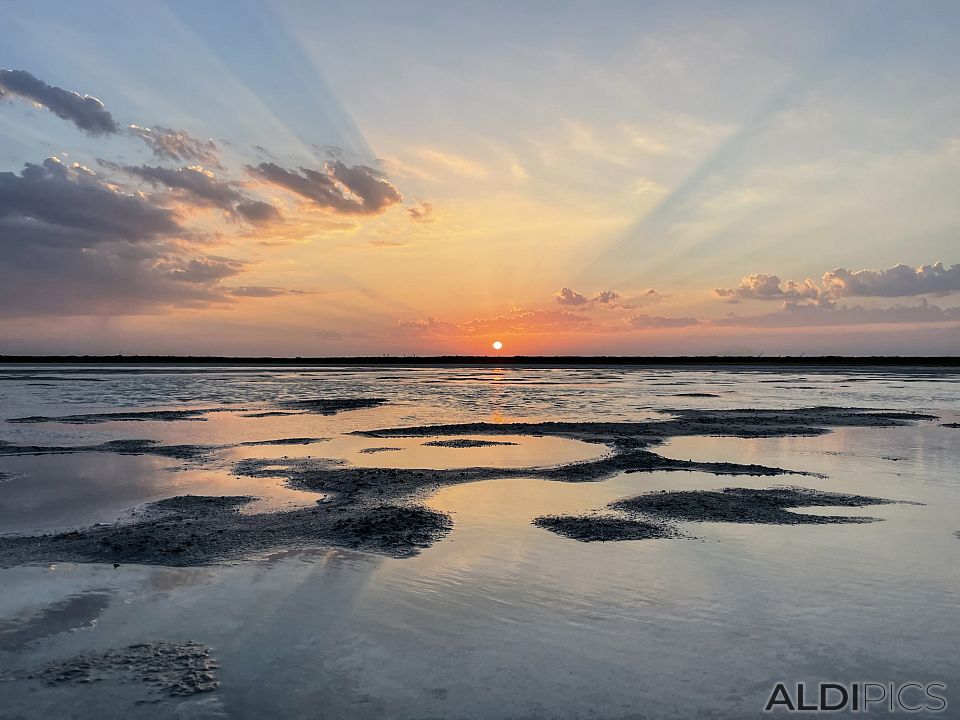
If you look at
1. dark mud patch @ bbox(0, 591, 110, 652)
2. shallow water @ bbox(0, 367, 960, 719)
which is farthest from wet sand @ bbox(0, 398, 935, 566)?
dark mud patch @ bbox(0, 591, 110, 652)

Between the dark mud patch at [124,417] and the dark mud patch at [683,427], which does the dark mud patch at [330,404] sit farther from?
the dark mud patch at [683,427]

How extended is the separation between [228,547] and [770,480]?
1106 cm

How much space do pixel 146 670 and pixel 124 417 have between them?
996 inches

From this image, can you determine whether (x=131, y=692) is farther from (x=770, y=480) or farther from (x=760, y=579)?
(x=770, y=480)

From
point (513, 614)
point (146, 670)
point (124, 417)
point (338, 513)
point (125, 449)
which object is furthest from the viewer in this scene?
point (124, 417)

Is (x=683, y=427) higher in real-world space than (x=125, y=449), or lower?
lower

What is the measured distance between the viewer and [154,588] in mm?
7660

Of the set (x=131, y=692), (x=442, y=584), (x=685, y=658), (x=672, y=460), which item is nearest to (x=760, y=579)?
(x=685, y=658)

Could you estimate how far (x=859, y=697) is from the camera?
5.30 m

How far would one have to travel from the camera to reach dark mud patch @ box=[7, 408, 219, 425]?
25.9 metres

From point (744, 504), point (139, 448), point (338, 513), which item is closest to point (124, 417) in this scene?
point (139, 448)

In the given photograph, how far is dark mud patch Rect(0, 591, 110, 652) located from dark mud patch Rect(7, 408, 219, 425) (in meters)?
20.8

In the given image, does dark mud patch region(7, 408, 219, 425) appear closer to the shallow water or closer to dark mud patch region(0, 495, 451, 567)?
the shallow water

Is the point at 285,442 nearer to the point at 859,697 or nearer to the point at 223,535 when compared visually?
the point at 223,535
